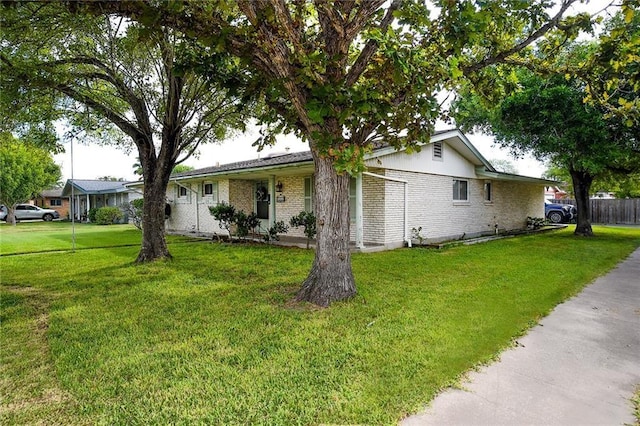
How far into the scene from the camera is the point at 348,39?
4.96 metres

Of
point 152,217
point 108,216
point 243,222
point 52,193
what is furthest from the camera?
point 52,193

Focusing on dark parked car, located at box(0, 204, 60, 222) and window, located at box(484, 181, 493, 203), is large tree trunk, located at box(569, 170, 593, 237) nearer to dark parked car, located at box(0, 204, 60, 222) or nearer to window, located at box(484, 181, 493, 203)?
window, located at box(484, 181, 493, 203)

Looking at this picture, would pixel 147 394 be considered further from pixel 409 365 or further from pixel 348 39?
pixel 348 39

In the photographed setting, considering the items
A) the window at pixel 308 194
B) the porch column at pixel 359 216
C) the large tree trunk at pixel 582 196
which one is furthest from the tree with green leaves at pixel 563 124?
the window at pixel 308 194

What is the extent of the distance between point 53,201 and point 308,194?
3887 cm

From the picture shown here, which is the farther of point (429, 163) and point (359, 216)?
point (429, 163)

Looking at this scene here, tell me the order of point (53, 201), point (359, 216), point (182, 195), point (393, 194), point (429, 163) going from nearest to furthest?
1. point (359, 216)
2. point (393, 194)
3. point (429, 163)
4. point (182, 195)
5. point (53, 201)

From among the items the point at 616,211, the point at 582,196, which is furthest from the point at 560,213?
the point at 582,196

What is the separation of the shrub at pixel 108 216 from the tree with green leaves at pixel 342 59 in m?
23.6

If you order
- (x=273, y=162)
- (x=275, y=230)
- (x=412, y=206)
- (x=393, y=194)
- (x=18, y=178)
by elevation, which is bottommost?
(x=275, y=230)

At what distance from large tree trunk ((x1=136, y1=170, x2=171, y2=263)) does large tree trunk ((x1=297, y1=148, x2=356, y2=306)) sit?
5.41 m

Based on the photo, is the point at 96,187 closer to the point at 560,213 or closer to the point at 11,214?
the point at 11,214

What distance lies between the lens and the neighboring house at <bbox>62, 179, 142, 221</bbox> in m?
28.5

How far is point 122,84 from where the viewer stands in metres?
8.31
